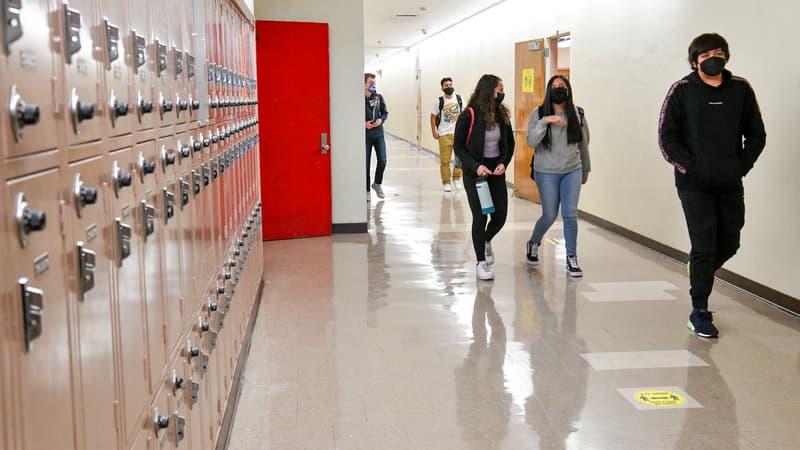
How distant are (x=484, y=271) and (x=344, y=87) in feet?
9.14

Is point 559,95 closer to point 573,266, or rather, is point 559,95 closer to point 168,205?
point 573,266

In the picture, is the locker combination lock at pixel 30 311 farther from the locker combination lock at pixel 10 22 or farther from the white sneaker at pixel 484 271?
the white sneaker at pixel 484 271

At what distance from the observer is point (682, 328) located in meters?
4.80

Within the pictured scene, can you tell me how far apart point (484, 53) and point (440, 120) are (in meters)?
3.08

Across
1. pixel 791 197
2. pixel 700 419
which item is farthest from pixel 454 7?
pixel 700 419

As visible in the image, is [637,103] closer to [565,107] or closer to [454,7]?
[565,107]

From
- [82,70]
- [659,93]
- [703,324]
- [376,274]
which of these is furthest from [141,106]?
[659,93]

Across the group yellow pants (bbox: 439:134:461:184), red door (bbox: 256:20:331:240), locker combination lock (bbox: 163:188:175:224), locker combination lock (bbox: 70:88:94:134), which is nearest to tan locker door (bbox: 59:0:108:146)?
locker combination lock (bbox: 70:88:94:134)

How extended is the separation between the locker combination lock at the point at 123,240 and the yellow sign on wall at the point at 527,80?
9.53 m

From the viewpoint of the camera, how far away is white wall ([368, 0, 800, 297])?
520 cm

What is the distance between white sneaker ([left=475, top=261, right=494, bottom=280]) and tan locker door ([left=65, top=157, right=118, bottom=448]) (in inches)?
182

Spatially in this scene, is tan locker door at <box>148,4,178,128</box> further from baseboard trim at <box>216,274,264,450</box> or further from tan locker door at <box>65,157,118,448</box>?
baseboard trim at <box>216,274,264,450</box>

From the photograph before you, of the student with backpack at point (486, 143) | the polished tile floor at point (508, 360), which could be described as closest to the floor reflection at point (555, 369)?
the polished tile floor at point (508, 360)

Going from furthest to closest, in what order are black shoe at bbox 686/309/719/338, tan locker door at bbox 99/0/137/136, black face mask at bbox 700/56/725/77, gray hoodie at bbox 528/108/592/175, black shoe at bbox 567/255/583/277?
black shoe at bbox 567/255/583/277 < gray hoodie at bbox 528/108/592/175 < black shoe at bbox 686/309/719/338 < black face mask at bbox 700/56/725/77 < tan locker door at bbox 99/0/137/136
